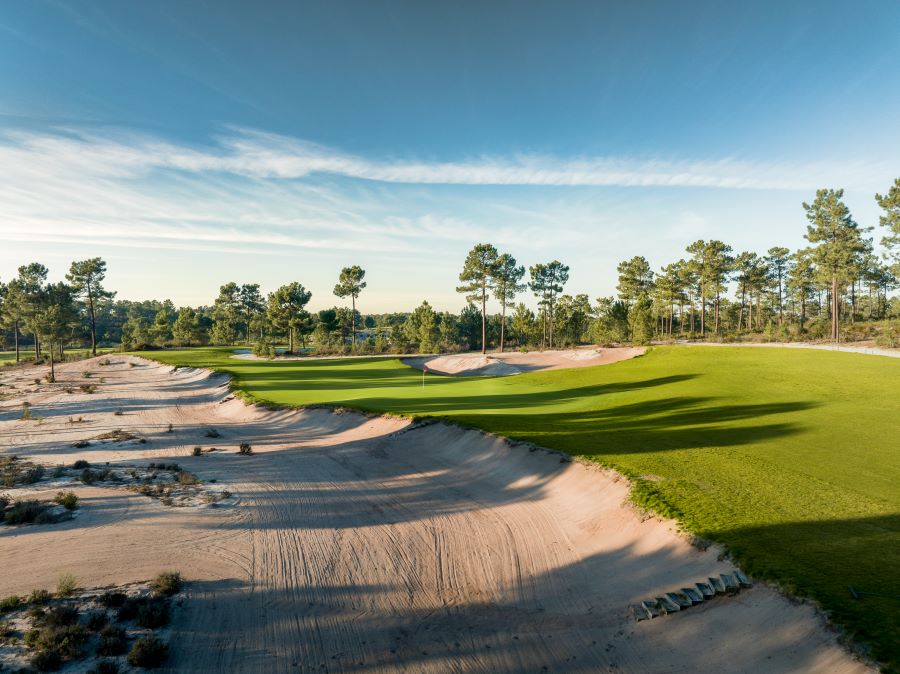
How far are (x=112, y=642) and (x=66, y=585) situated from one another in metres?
2.23

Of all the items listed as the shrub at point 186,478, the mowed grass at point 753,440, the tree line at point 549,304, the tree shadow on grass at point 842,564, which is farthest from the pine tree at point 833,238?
the shrub at point 186,478

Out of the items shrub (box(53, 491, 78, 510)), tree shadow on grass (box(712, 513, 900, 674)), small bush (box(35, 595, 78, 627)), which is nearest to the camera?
tree shadow on grass (box(712, 513, 900, 674))

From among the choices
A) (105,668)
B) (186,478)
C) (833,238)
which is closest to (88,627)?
(105,668)

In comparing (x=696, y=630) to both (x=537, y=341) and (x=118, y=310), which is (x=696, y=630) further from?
(x=118, y=310)

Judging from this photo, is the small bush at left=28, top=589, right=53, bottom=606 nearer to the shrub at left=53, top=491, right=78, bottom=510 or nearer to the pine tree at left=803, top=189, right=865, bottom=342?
the shrub at left=53, top=491, right=78, bottom=510

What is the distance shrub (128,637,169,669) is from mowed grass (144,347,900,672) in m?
9.75

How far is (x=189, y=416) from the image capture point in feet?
90.6

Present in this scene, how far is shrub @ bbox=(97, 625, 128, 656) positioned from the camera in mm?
6585

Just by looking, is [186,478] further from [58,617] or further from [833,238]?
[833,238]

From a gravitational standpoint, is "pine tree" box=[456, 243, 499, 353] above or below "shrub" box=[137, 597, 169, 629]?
above

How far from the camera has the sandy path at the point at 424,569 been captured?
6.81m

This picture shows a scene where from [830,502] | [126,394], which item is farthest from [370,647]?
[126,394]

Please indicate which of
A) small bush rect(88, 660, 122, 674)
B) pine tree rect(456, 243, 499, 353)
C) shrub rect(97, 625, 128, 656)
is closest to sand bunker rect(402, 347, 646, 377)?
pine tree rect(456, 243, 499, 353)

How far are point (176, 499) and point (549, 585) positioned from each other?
10.9 m
